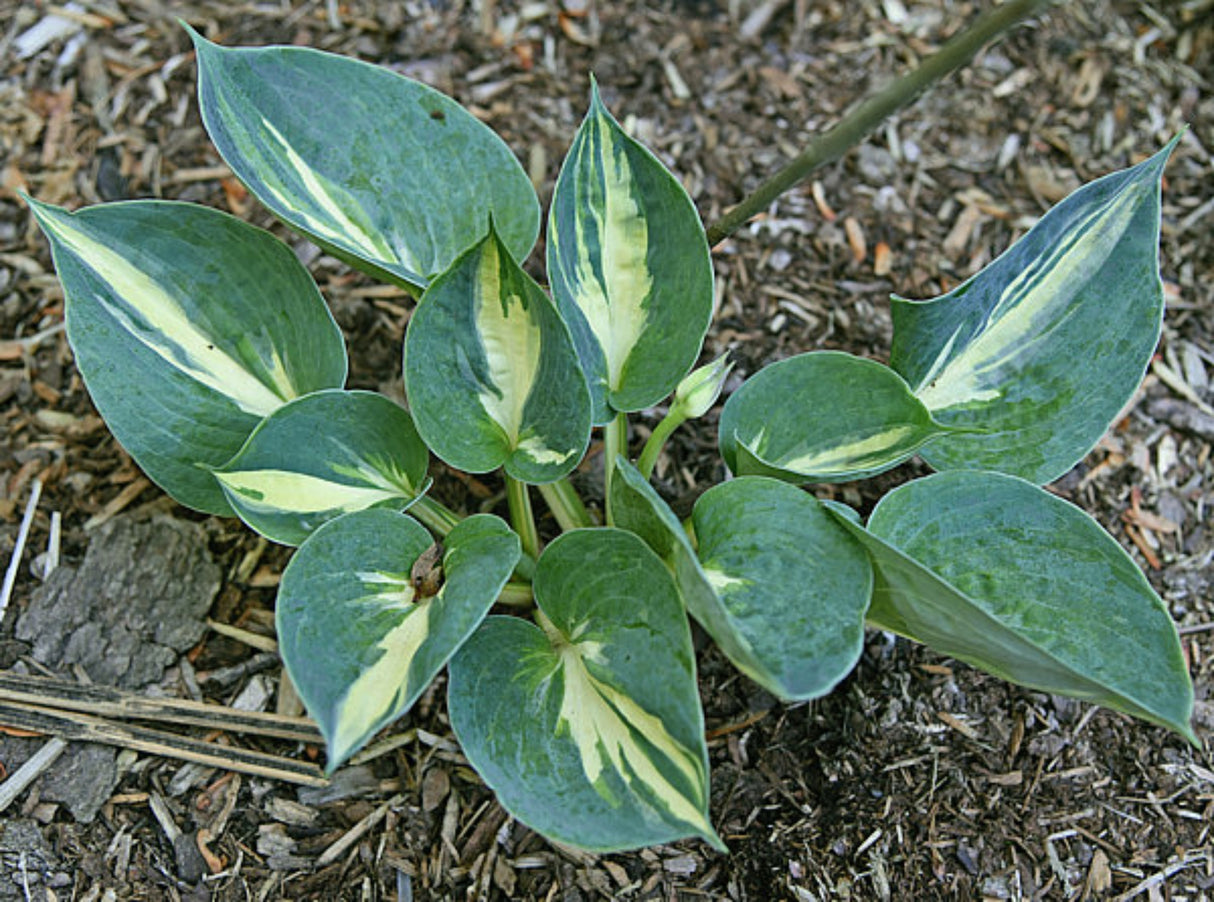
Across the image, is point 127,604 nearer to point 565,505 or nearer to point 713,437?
point 565,505

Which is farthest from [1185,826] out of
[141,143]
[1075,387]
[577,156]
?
[141,143]

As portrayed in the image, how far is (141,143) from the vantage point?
2527mm

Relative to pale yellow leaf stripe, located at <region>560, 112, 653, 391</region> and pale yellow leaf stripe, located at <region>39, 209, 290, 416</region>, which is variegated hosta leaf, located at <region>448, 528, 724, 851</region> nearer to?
pale yellow leaf stripe, located at <region>560, 112, 653, 391</region>

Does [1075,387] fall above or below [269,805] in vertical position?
above

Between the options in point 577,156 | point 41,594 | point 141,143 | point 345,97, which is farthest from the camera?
point 141,143

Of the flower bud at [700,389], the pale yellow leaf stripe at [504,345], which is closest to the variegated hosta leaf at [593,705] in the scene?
the pale yellow leaf stripe at [504,345]

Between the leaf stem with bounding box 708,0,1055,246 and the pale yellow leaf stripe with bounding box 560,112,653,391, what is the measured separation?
19cm

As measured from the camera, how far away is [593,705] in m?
1.47

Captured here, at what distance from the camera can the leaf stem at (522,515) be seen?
1.80 m

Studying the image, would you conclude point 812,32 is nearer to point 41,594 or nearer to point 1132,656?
point 1132,656

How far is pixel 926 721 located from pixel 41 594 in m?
1.54

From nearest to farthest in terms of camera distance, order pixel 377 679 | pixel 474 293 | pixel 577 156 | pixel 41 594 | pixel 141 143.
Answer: pixel 377 679
pixel 474 293
pixel 577 156
pixel 41 594
pixel 141 143

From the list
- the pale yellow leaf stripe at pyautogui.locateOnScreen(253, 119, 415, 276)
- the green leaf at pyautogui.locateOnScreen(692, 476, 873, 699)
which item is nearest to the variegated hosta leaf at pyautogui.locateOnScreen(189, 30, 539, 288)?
the pale yellow leaf stripe at pyautogui.locateOnScreen(253, 119, 415, 276)

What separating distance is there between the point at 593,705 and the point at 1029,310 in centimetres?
90
